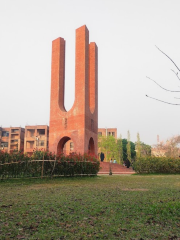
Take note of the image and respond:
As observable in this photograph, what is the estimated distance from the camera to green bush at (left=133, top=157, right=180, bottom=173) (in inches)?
750

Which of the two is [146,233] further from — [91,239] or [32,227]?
[32,227]

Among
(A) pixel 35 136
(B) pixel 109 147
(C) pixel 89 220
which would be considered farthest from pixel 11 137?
(C) pixel 89 220

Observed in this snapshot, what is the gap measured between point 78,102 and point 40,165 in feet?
35.2

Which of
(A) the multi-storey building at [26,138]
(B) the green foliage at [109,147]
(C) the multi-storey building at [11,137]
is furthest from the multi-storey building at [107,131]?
(C) the multi-storey building at [11,137]

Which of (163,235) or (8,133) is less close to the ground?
(8,133)

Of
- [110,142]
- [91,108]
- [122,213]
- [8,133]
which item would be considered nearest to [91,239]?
[122,213]

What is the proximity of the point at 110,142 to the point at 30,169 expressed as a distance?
35.1 meters

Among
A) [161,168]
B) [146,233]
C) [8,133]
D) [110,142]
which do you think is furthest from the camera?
[8,133]

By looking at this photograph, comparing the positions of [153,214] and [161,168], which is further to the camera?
[161,168]

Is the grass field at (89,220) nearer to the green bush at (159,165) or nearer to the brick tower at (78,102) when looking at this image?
the green bush at (159,165)

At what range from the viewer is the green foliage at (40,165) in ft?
33.6

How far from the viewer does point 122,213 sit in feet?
12.5

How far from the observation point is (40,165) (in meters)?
11.1

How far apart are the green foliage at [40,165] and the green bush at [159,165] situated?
7253 mm
